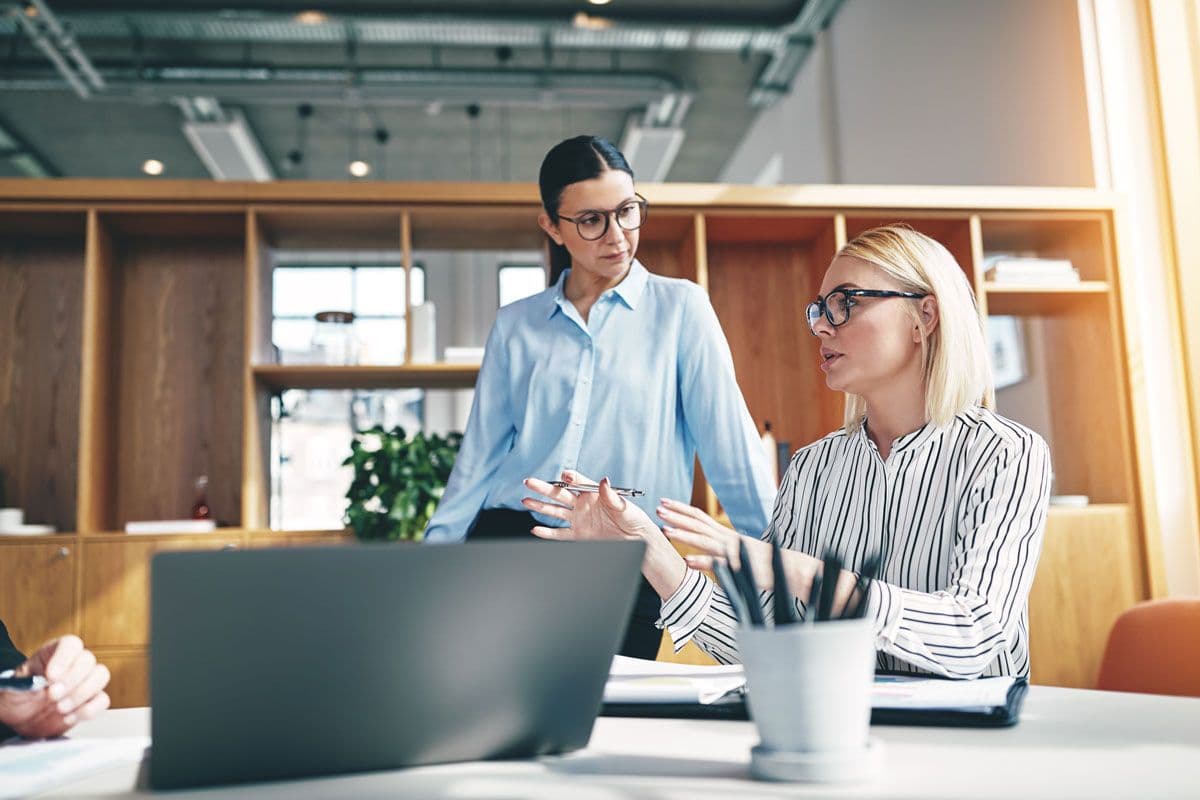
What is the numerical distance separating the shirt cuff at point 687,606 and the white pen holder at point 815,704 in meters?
0.64

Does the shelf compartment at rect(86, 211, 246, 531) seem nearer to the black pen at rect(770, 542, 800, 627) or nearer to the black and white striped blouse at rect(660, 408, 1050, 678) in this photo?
the black and white striped blouse at rect(660, 408, 1050, 678)

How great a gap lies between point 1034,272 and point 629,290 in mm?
2213

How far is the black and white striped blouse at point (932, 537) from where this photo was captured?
121 centimetres

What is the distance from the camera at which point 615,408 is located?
2219mm

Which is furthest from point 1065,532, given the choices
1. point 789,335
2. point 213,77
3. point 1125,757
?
point 213,77

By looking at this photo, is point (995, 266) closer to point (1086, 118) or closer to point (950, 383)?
point (1086, 118)

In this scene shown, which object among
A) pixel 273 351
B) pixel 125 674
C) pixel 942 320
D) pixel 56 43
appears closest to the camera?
pixel 942 320

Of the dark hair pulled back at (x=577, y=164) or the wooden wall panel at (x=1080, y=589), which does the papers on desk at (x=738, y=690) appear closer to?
the dark hair pulled back at (x=577, y=164)

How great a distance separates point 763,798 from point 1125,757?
0.29 m

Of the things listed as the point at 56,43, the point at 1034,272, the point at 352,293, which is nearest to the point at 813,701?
the point at 1034,272

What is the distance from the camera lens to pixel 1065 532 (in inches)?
142

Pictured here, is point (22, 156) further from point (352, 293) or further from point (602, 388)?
point (602, 388)

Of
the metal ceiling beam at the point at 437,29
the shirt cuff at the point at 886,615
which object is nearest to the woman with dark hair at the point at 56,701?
the shirt cuff at the point at 886,615

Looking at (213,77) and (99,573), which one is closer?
(99,573)
